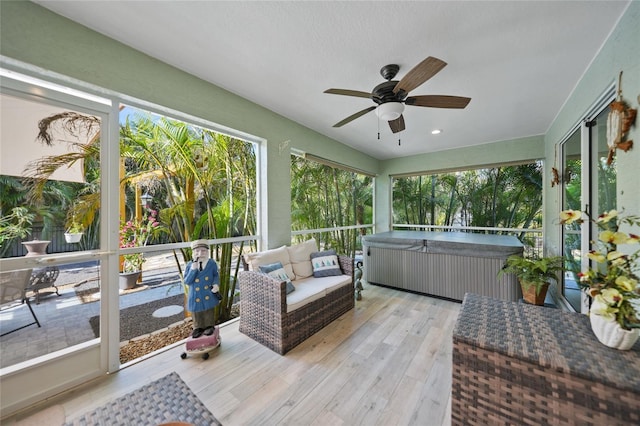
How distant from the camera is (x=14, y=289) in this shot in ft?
5.26

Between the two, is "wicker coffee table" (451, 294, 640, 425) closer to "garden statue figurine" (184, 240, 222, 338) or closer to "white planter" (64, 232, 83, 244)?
"garden statue figurine" (184, 240, 222, 338)

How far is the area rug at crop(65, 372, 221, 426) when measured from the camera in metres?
1.34

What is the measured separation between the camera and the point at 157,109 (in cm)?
218

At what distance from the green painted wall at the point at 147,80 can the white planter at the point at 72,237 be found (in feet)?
3.78

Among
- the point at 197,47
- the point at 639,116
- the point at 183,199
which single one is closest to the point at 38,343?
the point at 183,199

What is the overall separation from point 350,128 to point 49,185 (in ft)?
11.0

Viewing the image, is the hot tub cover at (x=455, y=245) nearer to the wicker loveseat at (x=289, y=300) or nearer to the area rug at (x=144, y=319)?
the wicker loveseat at (x=289, y=300)

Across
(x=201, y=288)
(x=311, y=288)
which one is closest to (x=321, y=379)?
(x=311, y=288)

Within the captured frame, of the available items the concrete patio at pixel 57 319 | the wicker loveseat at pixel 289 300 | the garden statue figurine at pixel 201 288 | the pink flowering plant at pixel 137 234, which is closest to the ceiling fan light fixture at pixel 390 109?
the wicker loveseat at pixel 289 300

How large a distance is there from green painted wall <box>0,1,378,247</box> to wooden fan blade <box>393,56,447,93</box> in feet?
5.78

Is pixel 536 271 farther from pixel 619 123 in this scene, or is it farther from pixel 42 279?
pixel 42 279

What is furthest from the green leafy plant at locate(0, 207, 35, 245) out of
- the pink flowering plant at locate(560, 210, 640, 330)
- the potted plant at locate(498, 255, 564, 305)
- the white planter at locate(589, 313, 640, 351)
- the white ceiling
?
the potted plant at locate(498, 255, 564, 305)

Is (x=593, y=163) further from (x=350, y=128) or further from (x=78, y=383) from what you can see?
(x=78, y=383)

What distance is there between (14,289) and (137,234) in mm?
759
